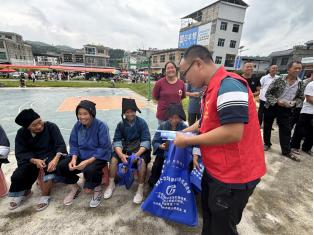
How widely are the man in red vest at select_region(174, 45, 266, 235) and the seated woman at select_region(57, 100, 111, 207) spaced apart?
1570mm

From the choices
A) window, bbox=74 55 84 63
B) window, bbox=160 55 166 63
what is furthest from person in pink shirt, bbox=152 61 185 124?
window, bbox=74 55 84 63

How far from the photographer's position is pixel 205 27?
20906 mm

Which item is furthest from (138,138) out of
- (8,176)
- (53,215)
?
(8,176)

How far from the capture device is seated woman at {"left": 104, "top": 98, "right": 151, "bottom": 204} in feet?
8.50

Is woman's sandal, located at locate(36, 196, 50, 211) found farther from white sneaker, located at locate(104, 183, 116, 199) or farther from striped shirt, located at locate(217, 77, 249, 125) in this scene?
striped shirt, located at locate(217, 77, 249, 125)

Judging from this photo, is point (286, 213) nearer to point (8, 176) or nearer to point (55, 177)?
point (55, 177)

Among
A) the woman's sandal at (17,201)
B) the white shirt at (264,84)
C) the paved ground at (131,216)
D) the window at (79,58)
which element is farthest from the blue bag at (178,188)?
the window at (79,58)

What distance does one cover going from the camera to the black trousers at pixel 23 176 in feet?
7.55

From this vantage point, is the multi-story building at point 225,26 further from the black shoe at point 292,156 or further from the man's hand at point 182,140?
the man's hand at point 182,140

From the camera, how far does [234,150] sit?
118cm

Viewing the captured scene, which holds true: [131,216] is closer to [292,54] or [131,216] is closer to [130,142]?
[130,142]

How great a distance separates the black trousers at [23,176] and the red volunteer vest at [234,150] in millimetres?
2203

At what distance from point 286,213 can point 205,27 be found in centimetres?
2218

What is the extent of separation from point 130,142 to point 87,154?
651 millimetres
